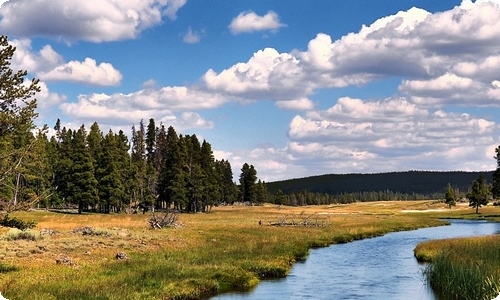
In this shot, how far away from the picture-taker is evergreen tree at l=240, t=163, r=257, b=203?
163 meters

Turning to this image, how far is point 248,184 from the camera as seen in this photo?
165m

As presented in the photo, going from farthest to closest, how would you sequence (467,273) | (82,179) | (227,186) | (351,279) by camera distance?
1. (227,186)
2. (82,179)
3. (351,279)
4. (467,273)

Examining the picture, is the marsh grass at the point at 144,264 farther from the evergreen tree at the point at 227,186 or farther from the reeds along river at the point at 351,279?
the evergreen tree at the point at 227,186

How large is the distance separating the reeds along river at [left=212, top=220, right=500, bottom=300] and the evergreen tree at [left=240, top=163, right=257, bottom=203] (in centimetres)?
11407

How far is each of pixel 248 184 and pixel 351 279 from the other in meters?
132

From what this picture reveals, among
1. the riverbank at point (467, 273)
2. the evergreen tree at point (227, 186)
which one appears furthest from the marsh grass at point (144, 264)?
the evergreen tree at point (227, 186)

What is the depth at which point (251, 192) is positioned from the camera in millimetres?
163125

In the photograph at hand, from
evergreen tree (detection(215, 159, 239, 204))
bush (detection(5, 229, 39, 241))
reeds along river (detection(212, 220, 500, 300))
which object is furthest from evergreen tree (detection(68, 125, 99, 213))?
evergreen tree (detection(215, 159, 239, 204))

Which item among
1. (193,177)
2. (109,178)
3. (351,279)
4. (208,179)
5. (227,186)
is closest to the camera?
(351,279)

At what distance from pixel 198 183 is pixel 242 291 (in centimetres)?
7909

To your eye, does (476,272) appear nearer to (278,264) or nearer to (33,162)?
(278,264)

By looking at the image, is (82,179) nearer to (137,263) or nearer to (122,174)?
(122,174)

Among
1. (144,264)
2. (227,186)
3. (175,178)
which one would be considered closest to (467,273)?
(144,264)

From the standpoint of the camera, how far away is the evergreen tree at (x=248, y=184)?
162750mm
